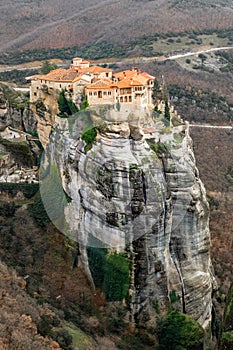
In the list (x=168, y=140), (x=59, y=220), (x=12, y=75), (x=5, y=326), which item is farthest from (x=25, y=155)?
(x=12, y=75)

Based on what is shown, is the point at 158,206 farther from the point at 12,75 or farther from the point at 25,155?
the point at 12,75

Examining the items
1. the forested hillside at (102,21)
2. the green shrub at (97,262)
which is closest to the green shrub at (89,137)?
the green shrub at (97,262)

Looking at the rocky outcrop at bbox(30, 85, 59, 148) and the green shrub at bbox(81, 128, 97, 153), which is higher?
the green shrub at bbox(81, 128, 97, 153)

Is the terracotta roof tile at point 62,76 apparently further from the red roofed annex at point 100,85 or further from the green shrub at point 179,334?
the green shrub at point 179,334

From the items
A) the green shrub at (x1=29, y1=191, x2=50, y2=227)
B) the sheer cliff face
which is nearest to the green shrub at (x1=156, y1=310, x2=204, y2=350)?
the sheer cliff face

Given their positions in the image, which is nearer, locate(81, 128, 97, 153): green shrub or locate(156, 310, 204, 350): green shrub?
locate(156, 310, 204, 350): green shrub

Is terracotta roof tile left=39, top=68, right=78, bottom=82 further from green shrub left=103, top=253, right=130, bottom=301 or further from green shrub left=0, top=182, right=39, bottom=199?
green shrub left=103, top=253, right=130, bottom=301

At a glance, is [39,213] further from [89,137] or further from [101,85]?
[101,85]

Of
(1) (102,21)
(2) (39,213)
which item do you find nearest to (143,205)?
(2) (39,213)

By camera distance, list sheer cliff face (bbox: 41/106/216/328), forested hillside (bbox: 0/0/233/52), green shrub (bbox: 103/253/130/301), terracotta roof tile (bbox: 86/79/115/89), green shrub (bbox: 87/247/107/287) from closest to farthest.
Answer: sheer cliff face (bbox: 41/106/216/328), green shrub (bbox: 103/253/130/301), green shrub (bbox: 87/247/107/287), terracotta roof tile (bbox: 86/79/115/89), forested hillside (bbox: 0/0/233/52)
